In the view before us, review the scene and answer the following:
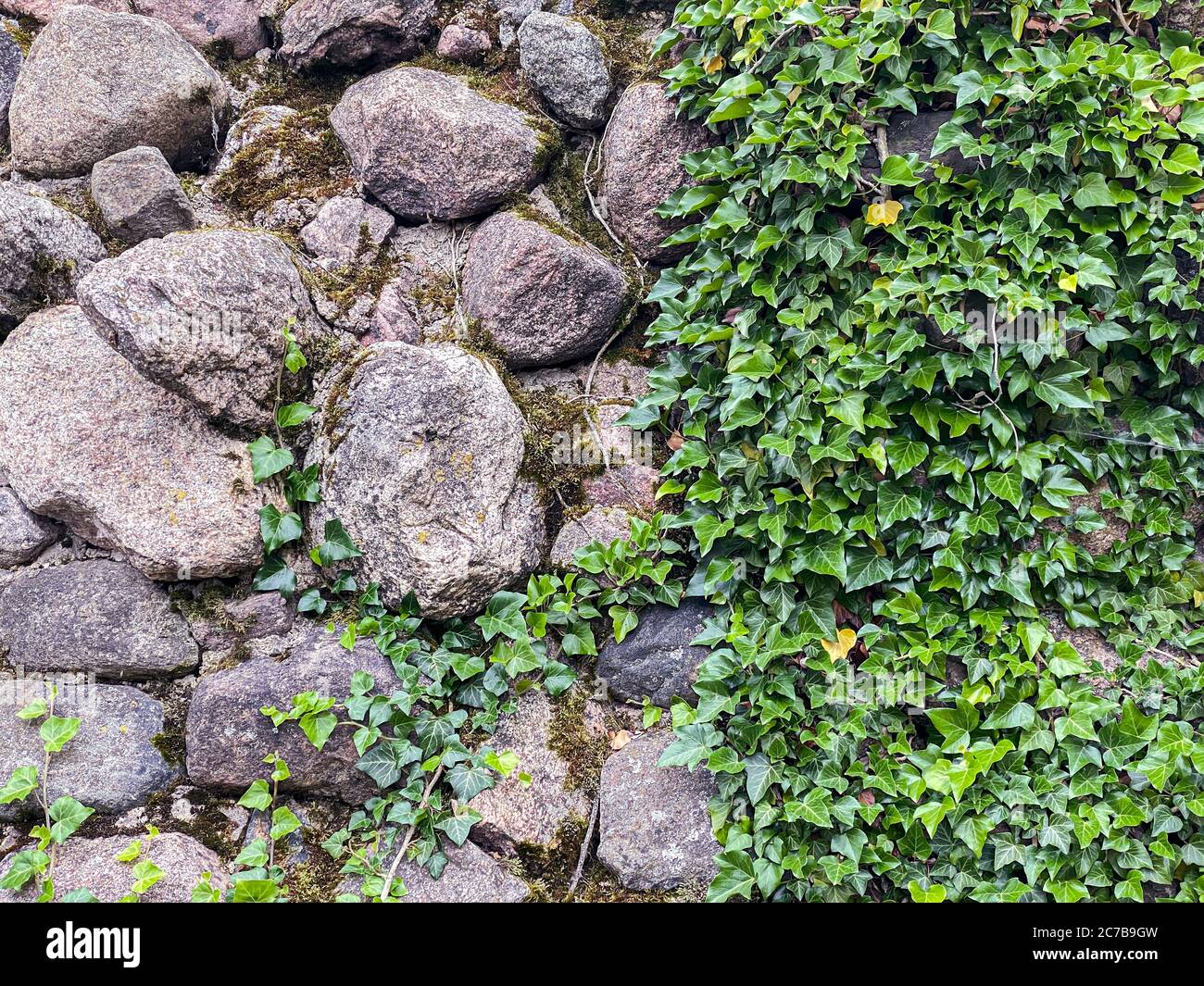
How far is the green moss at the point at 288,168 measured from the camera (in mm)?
3744

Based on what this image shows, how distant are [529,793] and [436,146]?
2.84 m

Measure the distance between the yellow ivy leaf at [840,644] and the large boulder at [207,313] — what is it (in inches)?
95.9

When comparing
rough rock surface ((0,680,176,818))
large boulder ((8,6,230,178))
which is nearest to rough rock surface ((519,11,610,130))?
large boulder ((8,6,230,178))

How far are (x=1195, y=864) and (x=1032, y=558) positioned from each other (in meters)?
1.16

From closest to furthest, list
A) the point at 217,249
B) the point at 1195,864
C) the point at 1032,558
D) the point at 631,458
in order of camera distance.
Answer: the point at 1195,864, the point at 1032,558, the point at 217,249, the point at 631,458

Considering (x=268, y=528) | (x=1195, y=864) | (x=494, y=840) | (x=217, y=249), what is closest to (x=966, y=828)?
(x=1195, y=864)

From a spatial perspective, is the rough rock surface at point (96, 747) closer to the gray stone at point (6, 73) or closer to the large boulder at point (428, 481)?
the large boulder at point (428, 481)

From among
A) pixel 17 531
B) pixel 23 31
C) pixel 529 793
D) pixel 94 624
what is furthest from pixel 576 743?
pixel 23 31

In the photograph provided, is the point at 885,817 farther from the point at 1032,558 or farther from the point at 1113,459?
the point at 1113,459

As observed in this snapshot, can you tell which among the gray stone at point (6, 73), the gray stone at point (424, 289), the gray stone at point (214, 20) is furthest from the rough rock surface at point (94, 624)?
the gray stone at point (214, 20)

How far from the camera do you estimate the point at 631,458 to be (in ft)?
11.4

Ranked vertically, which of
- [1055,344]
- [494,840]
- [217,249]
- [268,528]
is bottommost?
[494,840]

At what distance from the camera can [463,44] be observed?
12.8 feet

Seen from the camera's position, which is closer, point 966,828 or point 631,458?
point 966,828
